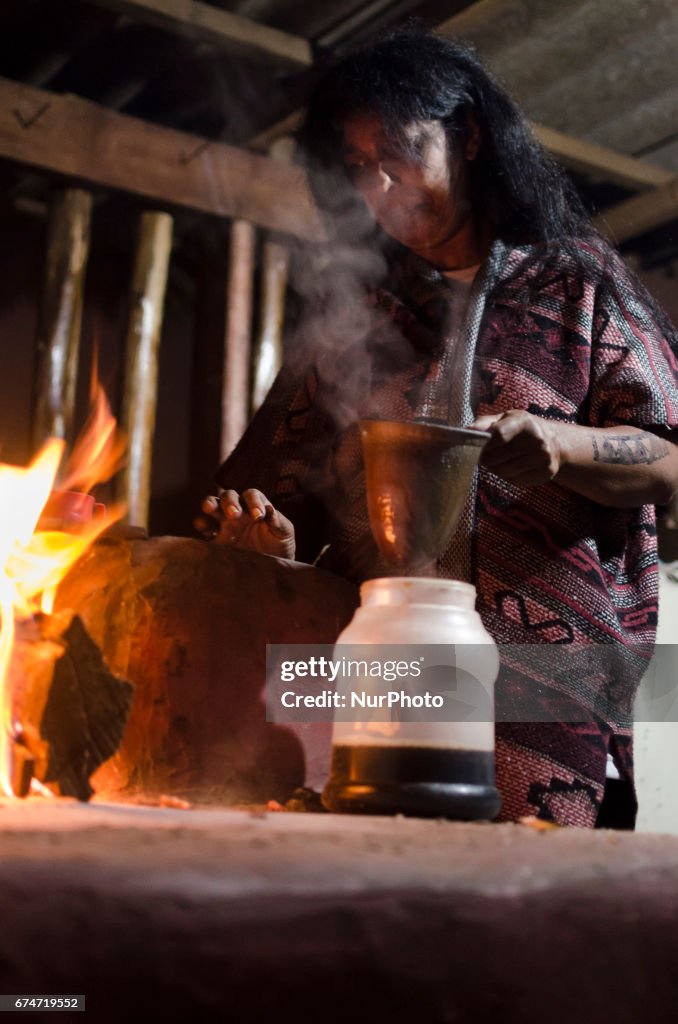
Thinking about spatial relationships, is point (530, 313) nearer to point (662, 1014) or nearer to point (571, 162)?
point (662, 1014)

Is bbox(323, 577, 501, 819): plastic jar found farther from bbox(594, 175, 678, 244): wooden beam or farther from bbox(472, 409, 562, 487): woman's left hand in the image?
bbox(594, 175, 678, 244): wooden beam

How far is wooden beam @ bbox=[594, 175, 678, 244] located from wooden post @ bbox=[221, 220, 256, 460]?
1468 mm

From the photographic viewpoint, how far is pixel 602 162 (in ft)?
15.0

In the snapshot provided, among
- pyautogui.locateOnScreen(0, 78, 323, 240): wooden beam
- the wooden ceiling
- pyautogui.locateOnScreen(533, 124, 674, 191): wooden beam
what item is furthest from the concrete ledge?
pyautogui.locateOnScreen(533, 124, 674, 191): wooden beam

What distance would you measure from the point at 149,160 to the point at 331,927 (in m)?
3.83

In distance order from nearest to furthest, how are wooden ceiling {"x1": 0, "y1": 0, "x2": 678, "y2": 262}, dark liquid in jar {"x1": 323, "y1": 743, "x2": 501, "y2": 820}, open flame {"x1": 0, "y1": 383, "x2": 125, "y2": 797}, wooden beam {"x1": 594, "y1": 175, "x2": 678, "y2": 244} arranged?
dark liquid in jar {"x1": 323, "y1": 743, "x2": 501, "y2": 820}, open flame {"x1": 0, "y1": 383, "x2": 125, "y2": 797}, wooden ceiling {"x1": 0, "y1": 0, "x2": 678, "y2": 262}, wooden beam {"x1": 594, "y1": 175, "x2": 678, "y2": 244}

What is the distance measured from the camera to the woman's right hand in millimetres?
2180

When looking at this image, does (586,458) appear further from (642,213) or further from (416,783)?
(642,213)

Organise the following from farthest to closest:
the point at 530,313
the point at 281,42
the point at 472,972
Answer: the point at 281,42
the point at 530,313
the point at 472,972

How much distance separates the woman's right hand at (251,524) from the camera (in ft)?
7.15

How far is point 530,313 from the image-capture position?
2.22m

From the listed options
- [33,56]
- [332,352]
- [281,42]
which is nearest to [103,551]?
[332,352]

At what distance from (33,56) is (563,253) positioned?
2.64 metres

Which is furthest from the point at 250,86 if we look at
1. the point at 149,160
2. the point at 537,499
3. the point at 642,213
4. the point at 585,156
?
the point at 537,499
